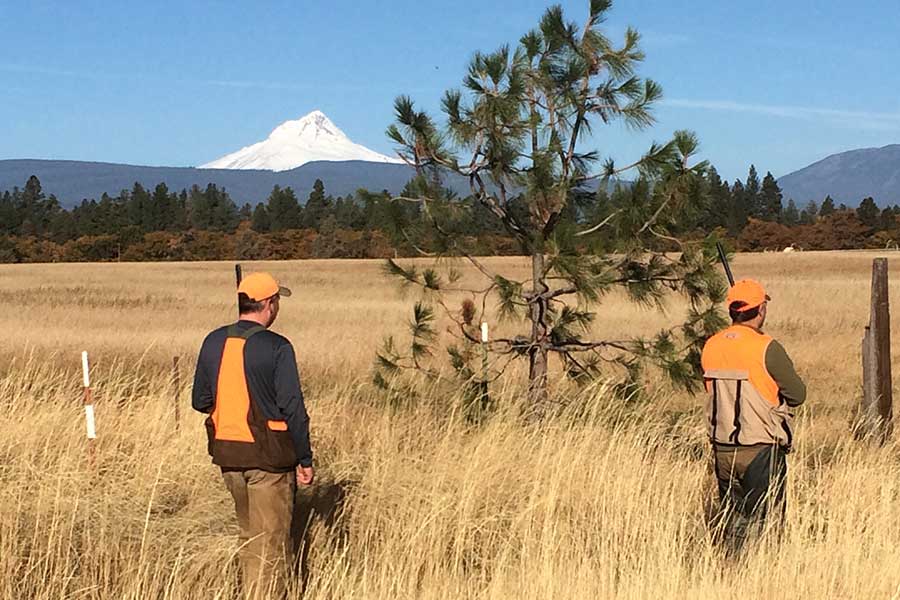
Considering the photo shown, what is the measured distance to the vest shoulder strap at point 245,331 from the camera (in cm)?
492

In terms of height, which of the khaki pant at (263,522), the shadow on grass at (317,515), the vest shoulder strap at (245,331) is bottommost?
the shadow on grass at (317,515)

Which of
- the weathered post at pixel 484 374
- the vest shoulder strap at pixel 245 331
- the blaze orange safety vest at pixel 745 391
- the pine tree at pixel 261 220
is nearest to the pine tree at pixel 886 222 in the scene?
the pine tree at pixel 261 220

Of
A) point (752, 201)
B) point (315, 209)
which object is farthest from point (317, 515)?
point (752, 201)

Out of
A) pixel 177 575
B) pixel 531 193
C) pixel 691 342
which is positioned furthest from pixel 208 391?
pixel 691 342

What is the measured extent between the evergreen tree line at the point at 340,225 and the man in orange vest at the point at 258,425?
11.2 feet

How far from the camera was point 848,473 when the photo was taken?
6734 mm

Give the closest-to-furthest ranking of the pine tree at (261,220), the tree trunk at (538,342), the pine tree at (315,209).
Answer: the tree trunk at (538,342) < the pine tree at (261,220) < the pine tree at (315,209)

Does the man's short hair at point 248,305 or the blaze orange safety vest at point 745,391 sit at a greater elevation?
the man's short hair at point 248,305

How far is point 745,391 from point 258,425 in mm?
2520

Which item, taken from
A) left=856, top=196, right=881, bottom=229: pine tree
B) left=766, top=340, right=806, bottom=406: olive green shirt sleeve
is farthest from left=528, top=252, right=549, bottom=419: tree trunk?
left=856, top=196, right=881, bottom=229: pine tree

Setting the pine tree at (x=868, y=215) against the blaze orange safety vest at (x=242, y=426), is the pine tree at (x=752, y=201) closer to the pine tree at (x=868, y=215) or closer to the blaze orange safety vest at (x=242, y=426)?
the pine tree at (x=868, y=215)

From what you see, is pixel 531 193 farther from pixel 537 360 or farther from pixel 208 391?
pixel 208 391

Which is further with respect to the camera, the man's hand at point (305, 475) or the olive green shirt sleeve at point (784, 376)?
the olive green shirt sleeve at point (784, 376)

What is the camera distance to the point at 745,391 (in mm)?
5598
